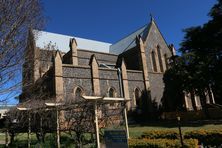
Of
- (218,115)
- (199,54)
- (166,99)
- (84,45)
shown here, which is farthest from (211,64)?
(84,45)

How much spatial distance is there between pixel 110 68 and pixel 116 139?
76.2ft

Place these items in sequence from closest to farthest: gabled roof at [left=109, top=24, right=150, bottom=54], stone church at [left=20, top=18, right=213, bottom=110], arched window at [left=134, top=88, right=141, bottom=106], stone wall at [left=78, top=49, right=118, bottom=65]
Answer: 1. stone church at [left=20, top=18, right=213, bottom=110]
2. arched window at [left=134, top=88, right=141, bottom=106]
3. stone wall at [left=78, top=49, right=118, bottom=65]
4. gabled roof at [left=109, top=24, right=150, bottom=54]

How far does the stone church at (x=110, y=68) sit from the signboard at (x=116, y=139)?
30.6 feet

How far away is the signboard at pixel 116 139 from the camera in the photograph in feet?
31.9

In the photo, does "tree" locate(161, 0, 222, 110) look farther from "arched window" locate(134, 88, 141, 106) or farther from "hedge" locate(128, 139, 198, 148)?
"hedge" locate(128, 139, 198, 148)

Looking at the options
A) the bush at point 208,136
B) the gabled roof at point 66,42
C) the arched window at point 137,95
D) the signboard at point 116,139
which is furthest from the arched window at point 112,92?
the signboard at point 116,139

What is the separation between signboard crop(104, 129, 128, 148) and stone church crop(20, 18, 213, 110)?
9321 millimetres

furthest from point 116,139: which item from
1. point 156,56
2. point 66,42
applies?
point 66,42

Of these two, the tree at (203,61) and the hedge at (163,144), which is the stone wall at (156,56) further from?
the hedge at (163,144)

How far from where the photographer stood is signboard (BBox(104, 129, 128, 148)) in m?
9.73

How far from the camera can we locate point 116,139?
9.96 m

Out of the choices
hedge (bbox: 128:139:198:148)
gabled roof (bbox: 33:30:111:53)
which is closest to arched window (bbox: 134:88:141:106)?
gabled roof (bbox: 33:30:111:53)

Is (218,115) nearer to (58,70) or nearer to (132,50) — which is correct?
(132,50)

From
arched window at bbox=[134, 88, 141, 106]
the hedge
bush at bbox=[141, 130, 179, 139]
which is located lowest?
the hedge
